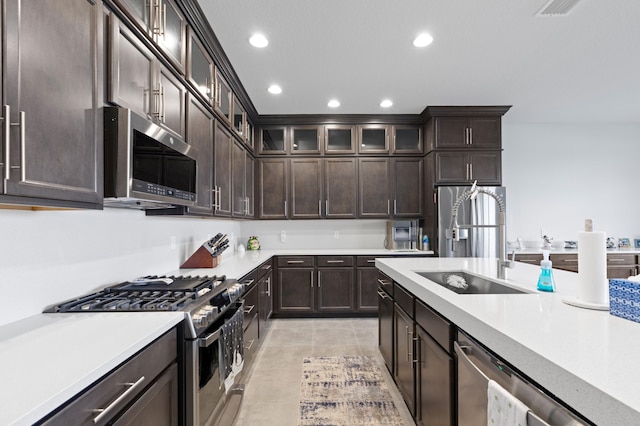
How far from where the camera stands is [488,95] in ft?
12.0

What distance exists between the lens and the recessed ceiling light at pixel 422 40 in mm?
2465

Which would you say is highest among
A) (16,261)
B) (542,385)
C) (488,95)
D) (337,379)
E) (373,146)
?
(488,95)

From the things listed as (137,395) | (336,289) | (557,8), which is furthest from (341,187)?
(137,395)

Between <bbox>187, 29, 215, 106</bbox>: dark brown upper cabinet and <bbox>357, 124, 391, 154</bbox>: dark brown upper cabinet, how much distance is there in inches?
90.6

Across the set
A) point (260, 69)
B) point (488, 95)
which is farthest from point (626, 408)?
point (488, 95)

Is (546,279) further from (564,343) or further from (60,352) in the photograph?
(60,352)

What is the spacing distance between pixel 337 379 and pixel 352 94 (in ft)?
9.57

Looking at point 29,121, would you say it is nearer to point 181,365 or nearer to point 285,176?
point 181,365

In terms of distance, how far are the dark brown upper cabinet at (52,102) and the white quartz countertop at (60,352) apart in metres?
0.45

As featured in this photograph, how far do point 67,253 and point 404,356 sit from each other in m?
2.00

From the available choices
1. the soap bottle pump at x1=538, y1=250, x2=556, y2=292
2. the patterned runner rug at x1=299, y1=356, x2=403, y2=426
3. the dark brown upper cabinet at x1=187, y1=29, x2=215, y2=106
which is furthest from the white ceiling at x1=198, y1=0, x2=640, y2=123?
the patterned runner rug at x1=299, y1=356, x2=403, y2=426

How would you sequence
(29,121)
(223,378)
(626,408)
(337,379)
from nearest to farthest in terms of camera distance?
(626,408) → (29,121) → (223,378) → (337,379)

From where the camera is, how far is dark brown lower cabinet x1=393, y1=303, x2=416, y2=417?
6.18 ft

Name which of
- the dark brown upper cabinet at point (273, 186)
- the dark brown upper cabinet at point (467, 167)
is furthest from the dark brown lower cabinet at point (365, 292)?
the dark brown upper cabinet at point (467, 167)
